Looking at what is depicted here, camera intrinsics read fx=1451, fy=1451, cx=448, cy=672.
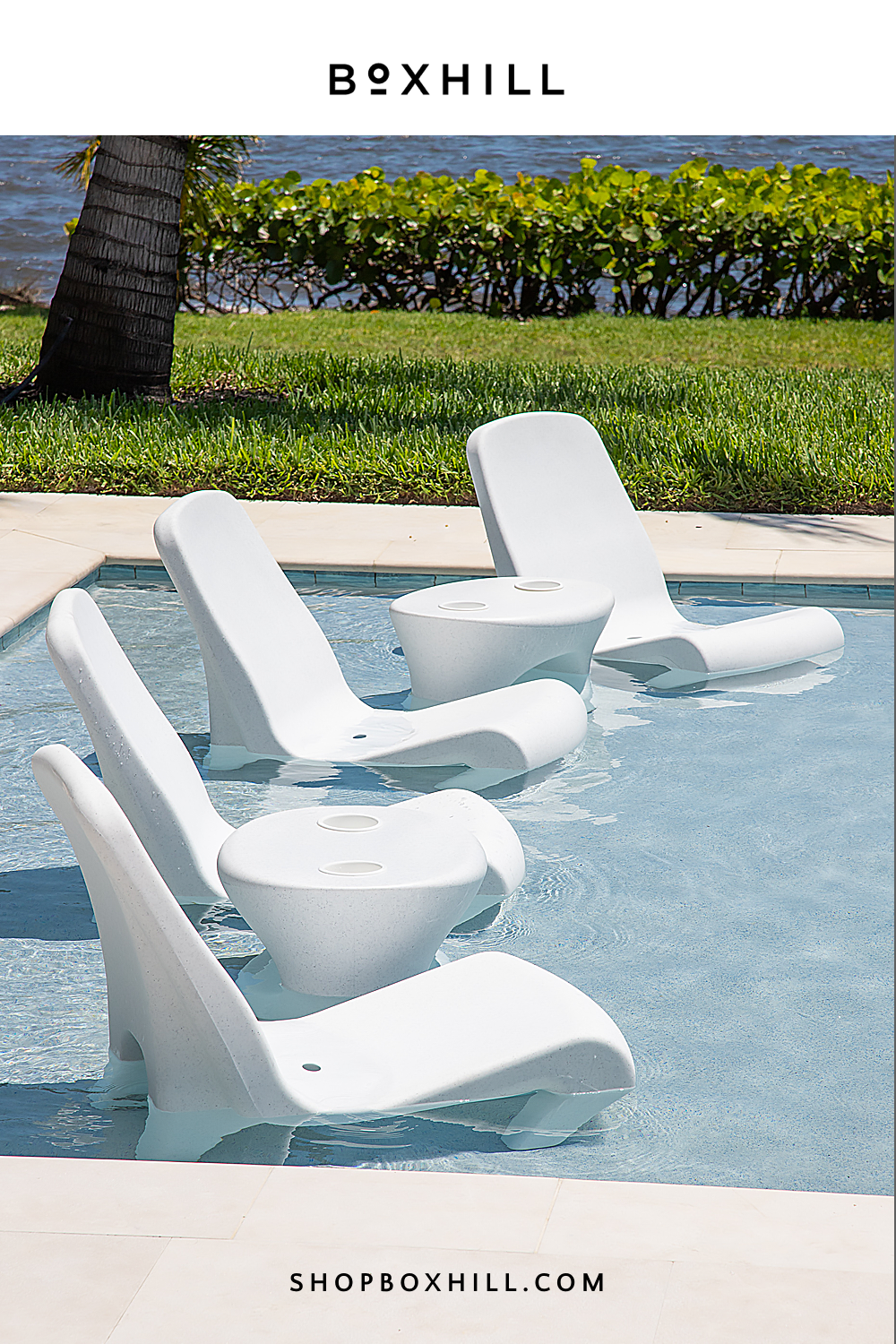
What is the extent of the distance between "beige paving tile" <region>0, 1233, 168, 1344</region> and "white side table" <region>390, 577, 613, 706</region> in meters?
3.87

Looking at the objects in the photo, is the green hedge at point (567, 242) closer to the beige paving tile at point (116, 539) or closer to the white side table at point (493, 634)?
the beige paving tile at point (116, 539)

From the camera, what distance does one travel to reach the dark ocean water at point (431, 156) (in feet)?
92.3

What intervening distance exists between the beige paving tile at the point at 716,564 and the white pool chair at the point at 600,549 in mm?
628

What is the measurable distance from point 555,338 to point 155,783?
1322 cm

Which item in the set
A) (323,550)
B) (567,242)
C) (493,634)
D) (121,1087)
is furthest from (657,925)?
(567,242)

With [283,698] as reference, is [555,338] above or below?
above

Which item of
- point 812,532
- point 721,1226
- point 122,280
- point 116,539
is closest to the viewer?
point 721,1226

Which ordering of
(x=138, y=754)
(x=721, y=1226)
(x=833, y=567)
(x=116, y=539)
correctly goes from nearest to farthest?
(x=721, y=1226), (x=138, y=754), (x=833, y=567), (x=116, y=539)

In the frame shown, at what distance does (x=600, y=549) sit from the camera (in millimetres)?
7246

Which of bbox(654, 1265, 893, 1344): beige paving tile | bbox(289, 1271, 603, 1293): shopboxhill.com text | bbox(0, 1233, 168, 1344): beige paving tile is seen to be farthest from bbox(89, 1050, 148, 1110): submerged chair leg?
bbox(654, 1265, 893, 1344): beige paving tile

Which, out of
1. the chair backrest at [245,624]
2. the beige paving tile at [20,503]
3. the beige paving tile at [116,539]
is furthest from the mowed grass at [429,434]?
the chair backrest at [245,624]
